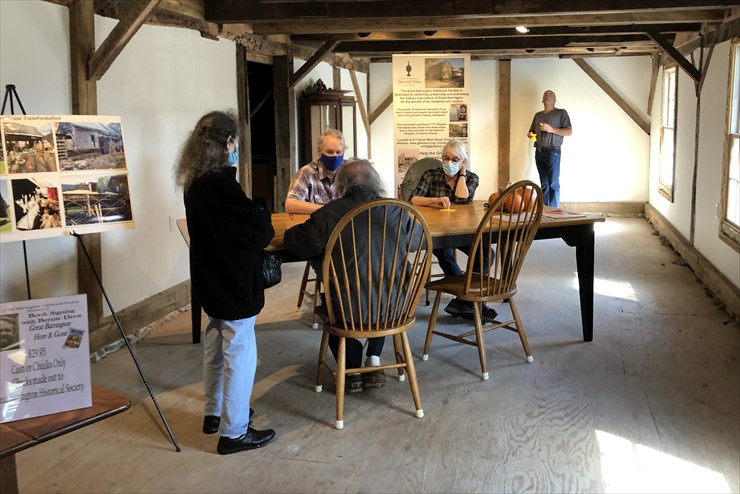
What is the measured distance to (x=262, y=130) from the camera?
7.81 metres

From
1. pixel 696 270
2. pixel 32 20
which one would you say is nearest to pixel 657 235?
pixel 696 270

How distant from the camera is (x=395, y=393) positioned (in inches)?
135

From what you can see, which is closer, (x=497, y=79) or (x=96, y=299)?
(x=96, y=299)

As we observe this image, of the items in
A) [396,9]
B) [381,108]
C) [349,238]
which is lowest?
[349,238]

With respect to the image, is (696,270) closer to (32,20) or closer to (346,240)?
(346,240)

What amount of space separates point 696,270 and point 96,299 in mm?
4732

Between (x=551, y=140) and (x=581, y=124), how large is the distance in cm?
126

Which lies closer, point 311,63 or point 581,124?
point 311,63

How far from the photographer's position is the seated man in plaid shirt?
4.13m

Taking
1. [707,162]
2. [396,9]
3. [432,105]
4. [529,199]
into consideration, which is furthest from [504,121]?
[529,199]

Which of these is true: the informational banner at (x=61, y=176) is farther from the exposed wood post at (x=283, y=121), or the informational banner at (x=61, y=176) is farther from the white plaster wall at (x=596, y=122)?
the white plaster wall at (x=596, y=122)

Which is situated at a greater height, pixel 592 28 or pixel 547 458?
pixel 592 28

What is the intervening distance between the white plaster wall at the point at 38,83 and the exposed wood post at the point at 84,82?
33mm

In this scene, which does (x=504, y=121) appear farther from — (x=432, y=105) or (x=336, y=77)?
(x=432, y=105)
